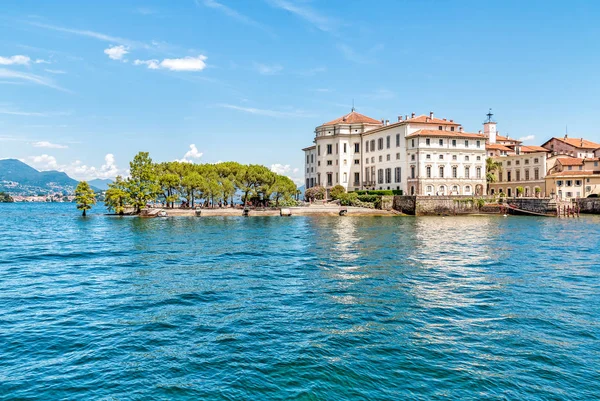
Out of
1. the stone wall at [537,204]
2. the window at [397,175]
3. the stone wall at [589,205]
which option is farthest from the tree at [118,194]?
→ the stone wall at [589,205]

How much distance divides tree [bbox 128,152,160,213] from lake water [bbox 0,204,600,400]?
44.8m

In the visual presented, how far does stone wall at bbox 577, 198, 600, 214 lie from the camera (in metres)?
77.0

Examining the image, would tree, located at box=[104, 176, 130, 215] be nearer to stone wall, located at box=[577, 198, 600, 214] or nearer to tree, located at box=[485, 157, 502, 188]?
tree, located at box=[485, 157, 502, 188]

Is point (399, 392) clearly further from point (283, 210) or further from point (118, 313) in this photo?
point (283, 210)

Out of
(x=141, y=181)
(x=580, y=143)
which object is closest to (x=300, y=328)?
(x=141, y=181)

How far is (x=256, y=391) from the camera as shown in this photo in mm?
9195

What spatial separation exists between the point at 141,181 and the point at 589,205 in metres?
75.2

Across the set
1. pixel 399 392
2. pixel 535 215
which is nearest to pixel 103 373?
pixel 399 392

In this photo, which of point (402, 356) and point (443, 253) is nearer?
point (402, 356)

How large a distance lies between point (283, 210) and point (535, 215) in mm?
40203

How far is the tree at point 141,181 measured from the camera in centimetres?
7050

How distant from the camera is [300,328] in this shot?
13.1 meters

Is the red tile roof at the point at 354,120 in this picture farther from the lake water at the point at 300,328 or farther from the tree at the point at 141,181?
the lake water at the point at 300,328

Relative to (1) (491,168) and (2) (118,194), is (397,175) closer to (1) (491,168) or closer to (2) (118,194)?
(1) (491,168)
